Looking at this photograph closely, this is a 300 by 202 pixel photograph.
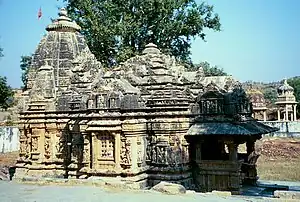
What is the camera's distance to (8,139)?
1158 inches

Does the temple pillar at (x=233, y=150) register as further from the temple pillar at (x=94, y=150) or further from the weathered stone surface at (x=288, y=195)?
the temple pillar at (x=94, y=150)

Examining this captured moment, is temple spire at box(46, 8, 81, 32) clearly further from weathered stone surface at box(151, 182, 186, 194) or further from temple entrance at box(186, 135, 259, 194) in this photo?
weathered stone surface at box(151, 182, 186, 194)

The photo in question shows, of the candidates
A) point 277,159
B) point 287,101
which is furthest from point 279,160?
point 287,101

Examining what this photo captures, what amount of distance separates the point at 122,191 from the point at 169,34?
19090 millimetres

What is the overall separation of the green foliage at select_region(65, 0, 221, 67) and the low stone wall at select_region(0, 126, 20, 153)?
9.51 metres

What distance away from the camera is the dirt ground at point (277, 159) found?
60.8 feet

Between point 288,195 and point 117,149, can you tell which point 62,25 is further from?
point 288,195

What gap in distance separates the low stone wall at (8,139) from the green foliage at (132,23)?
31.2 ft

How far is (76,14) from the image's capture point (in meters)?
26.8

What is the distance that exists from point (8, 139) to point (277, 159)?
1968 cm

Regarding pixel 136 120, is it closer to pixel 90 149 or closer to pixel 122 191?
pixel 90 149

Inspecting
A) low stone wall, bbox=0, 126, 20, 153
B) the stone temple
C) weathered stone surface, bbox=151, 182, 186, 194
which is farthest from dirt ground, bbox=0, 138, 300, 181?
weathered stone surface, bbox=151, 182, 186, 194

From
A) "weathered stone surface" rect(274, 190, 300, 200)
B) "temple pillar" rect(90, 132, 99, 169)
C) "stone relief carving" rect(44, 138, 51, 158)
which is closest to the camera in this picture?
"weathered stone surface" rect(274, 190, 300, 200)

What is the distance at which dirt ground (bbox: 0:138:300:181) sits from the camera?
1853cm
